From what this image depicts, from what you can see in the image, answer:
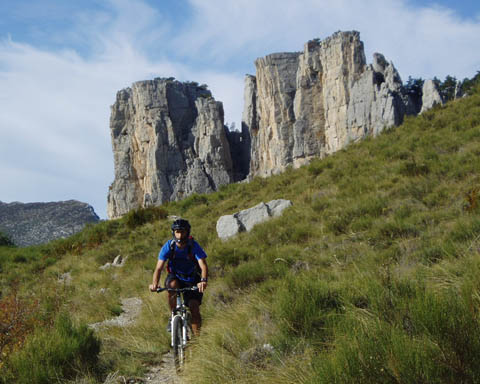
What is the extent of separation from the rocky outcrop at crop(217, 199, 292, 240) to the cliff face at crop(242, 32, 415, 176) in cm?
2767

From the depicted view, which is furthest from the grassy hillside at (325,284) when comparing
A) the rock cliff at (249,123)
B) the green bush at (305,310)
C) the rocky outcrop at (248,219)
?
the rock cliff at (249,123)

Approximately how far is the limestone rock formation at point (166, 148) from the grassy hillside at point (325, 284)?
43375 mm

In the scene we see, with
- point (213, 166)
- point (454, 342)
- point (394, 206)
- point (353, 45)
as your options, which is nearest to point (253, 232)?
point (394, 206)

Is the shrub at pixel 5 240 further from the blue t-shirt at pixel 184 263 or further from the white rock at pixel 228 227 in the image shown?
the blue t-shirt at pixel 184 263

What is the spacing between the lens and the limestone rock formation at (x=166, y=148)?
193 ft

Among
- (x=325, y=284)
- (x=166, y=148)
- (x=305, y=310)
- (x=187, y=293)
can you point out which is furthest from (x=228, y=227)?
(x=166, y=148)

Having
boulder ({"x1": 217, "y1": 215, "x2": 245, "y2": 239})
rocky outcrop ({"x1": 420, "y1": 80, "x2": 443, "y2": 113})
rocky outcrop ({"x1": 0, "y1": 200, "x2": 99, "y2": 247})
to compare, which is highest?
rocky outcrop ({"x1": 420, "y1": 80, "x2": 443, "y2": 113})

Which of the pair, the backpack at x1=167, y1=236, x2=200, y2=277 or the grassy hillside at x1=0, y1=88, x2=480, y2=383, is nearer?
the grassy hillside at x1=0, y1=88, x2=480, y2=383

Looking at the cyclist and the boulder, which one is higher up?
the boulder

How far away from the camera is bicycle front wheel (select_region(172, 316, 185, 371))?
414 centimetres

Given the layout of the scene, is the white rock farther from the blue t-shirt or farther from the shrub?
the shrub

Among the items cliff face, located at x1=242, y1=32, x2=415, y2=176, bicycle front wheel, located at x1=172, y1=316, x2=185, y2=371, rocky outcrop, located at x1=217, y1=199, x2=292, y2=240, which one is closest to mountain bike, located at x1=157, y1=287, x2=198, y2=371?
bicycle front wheel, located at x1=172, y1=316, x2=185, y2=371

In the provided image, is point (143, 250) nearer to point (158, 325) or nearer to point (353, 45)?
point (158, 325)

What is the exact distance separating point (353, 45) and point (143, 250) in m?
40.3
